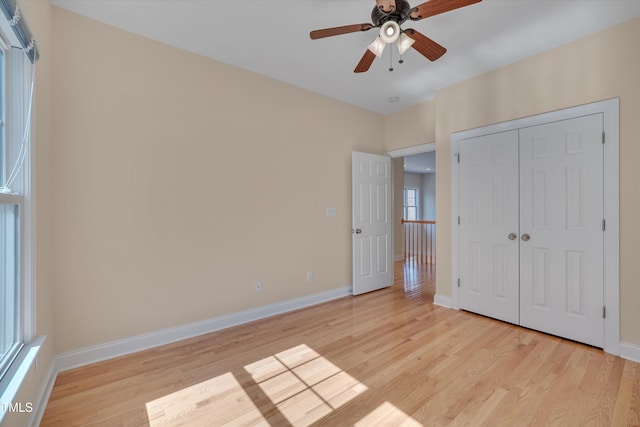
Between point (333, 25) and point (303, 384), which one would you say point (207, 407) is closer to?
point (303, 384)

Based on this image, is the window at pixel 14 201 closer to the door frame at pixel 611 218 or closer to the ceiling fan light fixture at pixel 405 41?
the ceiling fan light fixture at pixel 405 41

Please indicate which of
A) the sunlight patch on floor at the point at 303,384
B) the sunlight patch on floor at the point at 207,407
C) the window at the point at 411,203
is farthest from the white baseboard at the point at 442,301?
the window at the point at 411,203

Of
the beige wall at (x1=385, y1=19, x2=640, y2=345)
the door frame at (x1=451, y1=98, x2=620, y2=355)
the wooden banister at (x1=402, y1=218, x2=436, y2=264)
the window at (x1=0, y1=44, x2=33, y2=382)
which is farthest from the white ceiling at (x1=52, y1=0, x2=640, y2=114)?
the wooden banister at (x1=402, y1=218, x2=436, y2=264)

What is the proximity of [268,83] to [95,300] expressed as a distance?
2.85 m

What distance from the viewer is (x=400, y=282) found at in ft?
16.2

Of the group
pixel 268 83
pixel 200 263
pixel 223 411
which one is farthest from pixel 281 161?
pixel 223 411

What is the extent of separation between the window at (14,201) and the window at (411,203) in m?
10.9

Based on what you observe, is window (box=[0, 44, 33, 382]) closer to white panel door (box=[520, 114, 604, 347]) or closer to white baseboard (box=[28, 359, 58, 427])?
white baseboard (box=[28, 359, 58, 427])

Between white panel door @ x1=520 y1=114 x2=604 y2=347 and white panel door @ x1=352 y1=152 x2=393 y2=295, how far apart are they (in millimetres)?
1942

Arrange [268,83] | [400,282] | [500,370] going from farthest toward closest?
1. [400,282]
2. [268,83]
3. [500,370]

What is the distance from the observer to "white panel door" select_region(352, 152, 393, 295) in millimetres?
4238

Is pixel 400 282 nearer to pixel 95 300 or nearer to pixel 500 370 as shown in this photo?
pixel 500 370

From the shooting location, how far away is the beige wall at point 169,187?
2.30m

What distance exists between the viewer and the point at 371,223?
443cm
